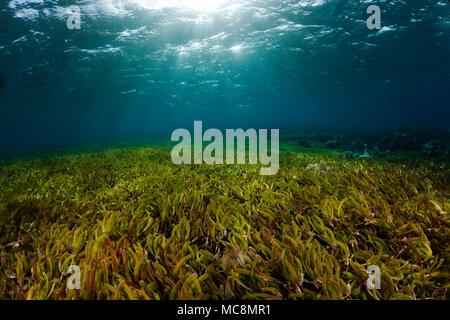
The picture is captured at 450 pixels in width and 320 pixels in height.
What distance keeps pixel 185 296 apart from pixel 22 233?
2.80 metres

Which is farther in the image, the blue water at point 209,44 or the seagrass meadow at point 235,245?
the blue water at point 209,44

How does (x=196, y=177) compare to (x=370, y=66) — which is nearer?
(x=196, y=177)

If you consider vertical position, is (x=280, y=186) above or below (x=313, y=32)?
below

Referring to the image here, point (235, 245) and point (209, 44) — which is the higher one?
point (209, 44)

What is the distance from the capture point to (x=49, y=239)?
2.62 m

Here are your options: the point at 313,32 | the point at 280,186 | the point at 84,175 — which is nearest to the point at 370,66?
the point at 313,32

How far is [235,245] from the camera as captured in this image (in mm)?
2244

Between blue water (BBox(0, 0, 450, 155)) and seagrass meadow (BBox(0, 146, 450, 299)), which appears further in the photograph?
blue water (BBox(0, 0, 450, 155))

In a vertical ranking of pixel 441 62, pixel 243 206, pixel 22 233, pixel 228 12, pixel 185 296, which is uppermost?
pixel 228 12

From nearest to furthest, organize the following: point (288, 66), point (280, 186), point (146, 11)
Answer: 1. point (280, 186)
2. point (146, 11)
3. point (288, 66)

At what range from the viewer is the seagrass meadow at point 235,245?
1793 millimetres

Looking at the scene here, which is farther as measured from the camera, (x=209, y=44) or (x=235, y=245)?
(x=209, y=44)

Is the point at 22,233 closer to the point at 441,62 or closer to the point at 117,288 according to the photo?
the point at 117,288

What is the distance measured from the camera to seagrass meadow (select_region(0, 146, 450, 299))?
1793 mm
